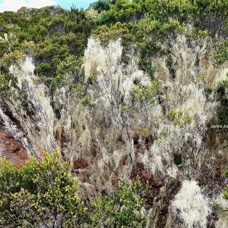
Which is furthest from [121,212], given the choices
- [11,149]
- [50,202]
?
[11,149]

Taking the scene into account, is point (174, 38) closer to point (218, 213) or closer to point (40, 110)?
point (40, 110)

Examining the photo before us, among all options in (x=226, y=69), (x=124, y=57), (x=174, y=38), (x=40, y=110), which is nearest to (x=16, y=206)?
(x=40, y=110)

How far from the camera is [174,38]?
39.5 feet

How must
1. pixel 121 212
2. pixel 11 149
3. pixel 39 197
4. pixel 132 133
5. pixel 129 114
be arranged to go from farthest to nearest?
pixel 11 149
pixel 132 133
pixel 129 114
pixel 121 212
pixel 39 197

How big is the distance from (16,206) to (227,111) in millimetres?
6283

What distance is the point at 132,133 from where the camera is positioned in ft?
34.1

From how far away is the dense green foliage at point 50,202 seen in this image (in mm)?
6562

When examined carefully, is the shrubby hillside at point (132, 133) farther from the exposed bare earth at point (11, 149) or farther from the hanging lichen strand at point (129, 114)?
the exposed bare earth at point (11, 149)

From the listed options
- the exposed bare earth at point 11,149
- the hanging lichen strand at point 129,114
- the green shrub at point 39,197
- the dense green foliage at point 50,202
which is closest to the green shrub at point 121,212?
the dense green foliage at point 50,202

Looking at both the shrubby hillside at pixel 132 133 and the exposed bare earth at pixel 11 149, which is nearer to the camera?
the shrubby hillside at pixel 132 133

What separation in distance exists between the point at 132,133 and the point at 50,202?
4.36 metres

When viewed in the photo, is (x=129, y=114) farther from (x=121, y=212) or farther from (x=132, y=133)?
(x=121, y=212)

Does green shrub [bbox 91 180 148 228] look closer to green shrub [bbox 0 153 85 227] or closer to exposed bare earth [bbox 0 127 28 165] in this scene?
green shrub [bbox 0 153 85 227]

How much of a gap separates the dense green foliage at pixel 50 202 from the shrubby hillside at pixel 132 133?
0.02 m
